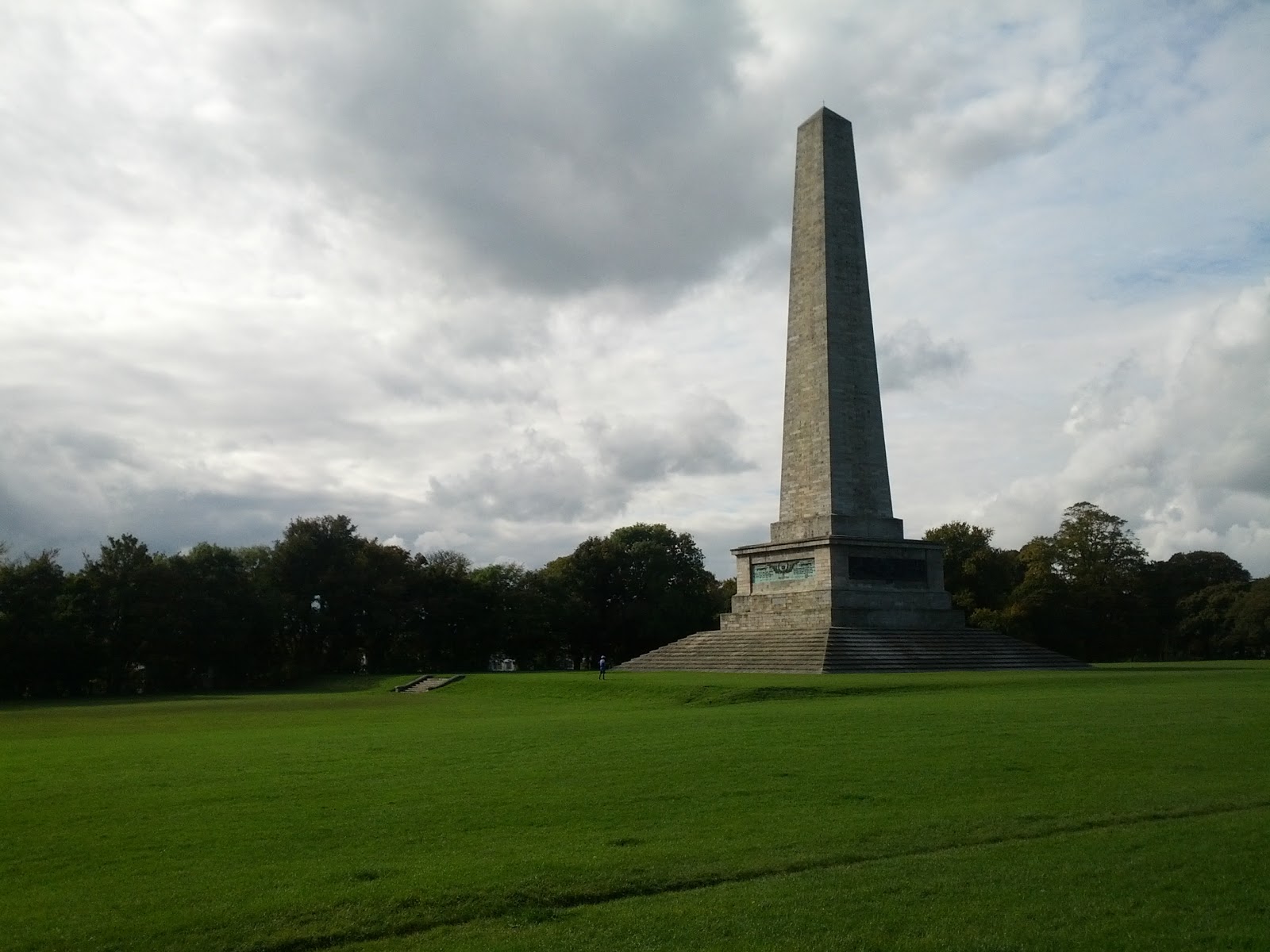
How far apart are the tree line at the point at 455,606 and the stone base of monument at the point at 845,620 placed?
18481 mm

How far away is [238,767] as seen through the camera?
12.3 m

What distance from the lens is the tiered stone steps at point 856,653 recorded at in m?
28.9

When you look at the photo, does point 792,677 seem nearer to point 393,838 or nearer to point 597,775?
point 597,775

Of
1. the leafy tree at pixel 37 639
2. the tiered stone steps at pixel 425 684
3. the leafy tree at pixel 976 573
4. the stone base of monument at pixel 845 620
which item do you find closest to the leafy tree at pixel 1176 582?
the leafy tree at pixel 976 573

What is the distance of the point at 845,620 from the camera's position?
32375 millimetres

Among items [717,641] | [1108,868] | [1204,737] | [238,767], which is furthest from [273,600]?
[1108,868]

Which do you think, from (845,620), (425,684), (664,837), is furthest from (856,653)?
(664,837)

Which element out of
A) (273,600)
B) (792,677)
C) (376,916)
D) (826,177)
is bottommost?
(376,916)

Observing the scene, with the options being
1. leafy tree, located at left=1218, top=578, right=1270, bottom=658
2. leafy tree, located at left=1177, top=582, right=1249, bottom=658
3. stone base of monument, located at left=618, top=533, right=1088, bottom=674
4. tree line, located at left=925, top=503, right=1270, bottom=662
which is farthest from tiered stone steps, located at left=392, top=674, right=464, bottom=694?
leafy tree, located at left=1177, top=582, right=1249, bottom=658

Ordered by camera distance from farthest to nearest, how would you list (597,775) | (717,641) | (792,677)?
(717,641), (792,677), (597,775)

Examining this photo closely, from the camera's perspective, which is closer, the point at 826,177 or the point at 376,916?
the point at 376,916

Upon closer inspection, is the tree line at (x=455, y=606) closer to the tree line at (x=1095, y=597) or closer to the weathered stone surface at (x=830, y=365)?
the tree line at (x=1095, y=597)

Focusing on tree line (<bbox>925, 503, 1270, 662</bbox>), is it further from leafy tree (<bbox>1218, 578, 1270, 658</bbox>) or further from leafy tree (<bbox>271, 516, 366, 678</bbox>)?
leafy tree (<bbox>271, 516, 366, 678</bbox>)

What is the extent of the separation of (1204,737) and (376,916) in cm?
1099
